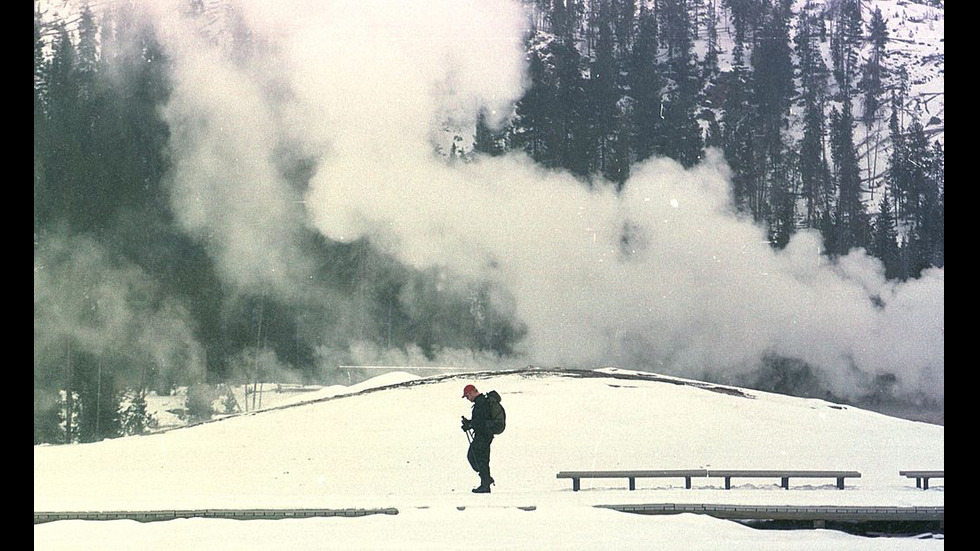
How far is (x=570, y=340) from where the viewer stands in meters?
9.37

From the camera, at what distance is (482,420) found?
7734 millimetres

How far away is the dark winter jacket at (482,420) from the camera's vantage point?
7723mm

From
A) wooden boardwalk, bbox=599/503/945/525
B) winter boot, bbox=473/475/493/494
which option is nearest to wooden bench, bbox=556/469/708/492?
winter boot, bbox=473/475/493/494

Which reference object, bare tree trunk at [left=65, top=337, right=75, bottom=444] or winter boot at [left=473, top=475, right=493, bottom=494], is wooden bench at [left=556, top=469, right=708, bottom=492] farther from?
bare tree trunk at [left=65, top=337, right=75, bottom=444]

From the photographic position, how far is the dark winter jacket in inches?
304

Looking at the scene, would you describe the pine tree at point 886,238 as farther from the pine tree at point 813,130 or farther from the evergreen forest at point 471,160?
the pine tree at point 813,130

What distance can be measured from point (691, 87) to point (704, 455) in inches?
147

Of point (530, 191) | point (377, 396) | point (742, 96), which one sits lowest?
point (377, 396)

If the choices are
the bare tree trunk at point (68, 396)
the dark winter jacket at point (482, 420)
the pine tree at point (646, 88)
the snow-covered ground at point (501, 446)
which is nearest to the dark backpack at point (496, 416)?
the dark winter jacket at point (482, 420)

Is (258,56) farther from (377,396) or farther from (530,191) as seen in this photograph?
(377,396)

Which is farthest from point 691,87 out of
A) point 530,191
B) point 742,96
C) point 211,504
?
point 211,504
